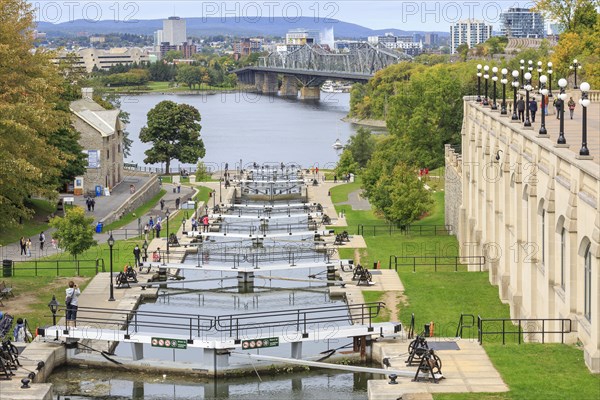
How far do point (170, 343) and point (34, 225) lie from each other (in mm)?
36091

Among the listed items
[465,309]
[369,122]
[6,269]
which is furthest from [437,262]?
[369,122]

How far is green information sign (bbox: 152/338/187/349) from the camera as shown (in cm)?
3662

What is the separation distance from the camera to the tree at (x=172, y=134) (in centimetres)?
11131

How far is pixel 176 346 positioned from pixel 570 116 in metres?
21.3

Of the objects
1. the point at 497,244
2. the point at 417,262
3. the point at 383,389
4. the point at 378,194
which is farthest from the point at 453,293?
the point at 378,194

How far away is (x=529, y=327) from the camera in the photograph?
121 feet

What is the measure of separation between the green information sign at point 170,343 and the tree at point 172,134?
74624mm

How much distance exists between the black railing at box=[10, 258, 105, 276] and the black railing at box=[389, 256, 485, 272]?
1245cm

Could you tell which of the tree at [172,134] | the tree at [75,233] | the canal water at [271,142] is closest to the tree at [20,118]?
the tree at [75,233]

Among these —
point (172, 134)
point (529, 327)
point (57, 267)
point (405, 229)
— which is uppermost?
point (172, 134)

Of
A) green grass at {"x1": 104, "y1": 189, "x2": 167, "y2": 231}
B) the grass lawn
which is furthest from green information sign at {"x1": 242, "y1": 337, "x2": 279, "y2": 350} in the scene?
green grass at {"x1": 104, "y1": 189, "x2": 167, "y2": 231}

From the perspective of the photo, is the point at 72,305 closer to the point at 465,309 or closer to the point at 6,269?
the point at 6,269

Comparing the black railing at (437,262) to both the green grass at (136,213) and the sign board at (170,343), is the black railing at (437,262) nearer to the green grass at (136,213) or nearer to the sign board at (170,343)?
the sign board at (170,343)

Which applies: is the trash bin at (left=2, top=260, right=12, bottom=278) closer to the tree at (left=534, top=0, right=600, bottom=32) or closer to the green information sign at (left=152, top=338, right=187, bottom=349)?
the green information sign at (left=152, top=338, right=187, bottom=349)
